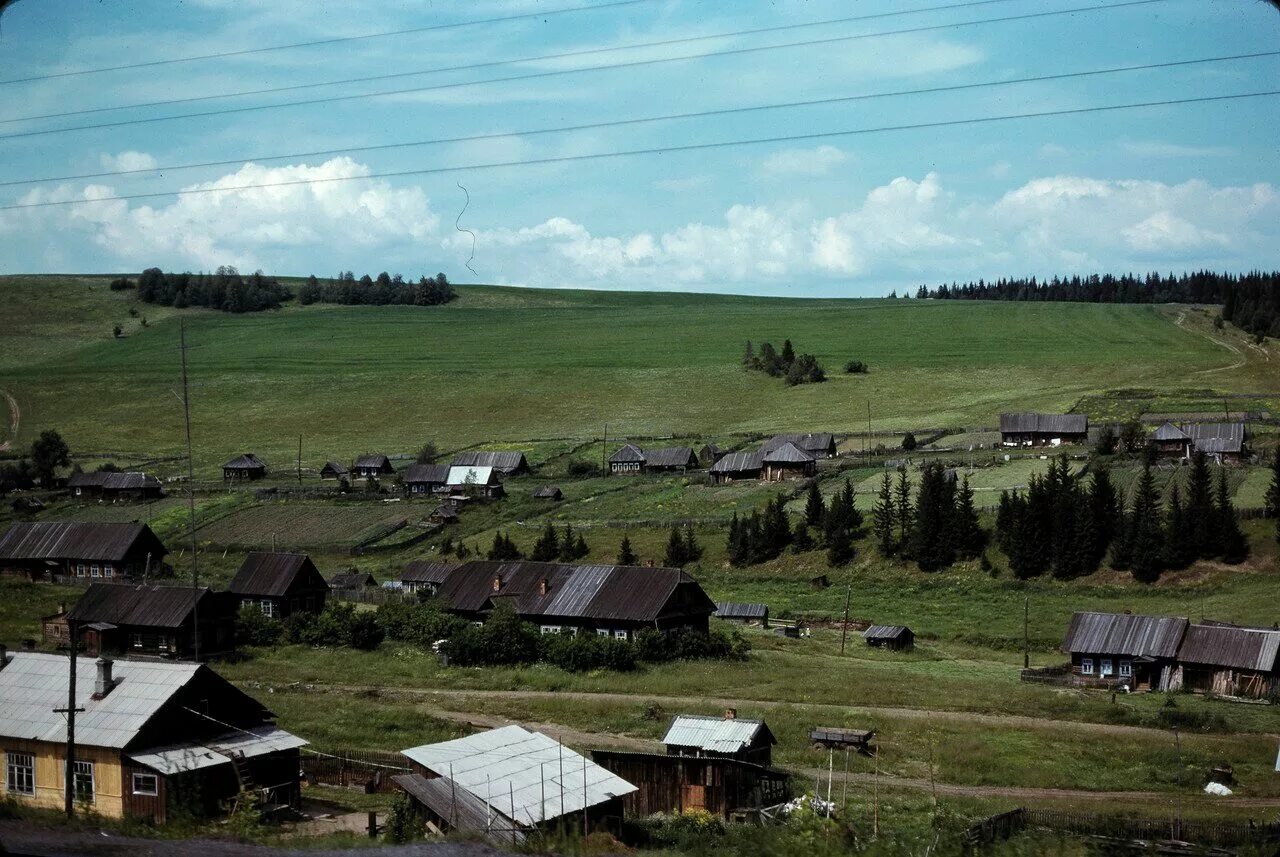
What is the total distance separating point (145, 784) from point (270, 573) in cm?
3176

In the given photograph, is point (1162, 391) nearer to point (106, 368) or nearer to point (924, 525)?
point (924, 525)

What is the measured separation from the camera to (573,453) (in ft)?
346

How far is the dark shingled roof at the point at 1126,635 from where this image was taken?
146 ft

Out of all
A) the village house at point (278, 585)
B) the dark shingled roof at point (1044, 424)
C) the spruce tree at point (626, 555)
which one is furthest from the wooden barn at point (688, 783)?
the dark shingled roof at point (1044, 424)

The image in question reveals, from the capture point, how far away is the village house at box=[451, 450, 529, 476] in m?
94.2

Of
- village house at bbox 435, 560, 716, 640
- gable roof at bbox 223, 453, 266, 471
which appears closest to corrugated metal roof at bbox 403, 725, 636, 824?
village house at bbox 435, 560, 716, 640

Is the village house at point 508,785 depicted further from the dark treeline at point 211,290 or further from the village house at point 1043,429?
the dark treeline at point 211,290

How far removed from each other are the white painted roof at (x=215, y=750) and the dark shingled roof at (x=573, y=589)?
72.5 ft

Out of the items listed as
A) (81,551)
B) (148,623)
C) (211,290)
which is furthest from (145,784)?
(211,290)

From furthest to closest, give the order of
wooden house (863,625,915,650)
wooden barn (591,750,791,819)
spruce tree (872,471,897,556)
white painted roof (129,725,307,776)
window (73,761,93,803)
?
spruce tree (872,471,897,556)
wooden house (863,625,915,650)
wooden barn (591,750,791,819)
white painted roof (129,725,307,776)
window (73,761,93,803)

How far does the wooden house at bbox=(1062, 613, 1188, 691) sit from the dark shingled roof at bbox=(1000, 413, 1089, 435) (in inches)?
1939

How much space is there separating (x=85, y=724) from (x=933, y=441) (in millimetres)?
83000

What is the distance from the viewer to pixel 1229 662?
42.7m

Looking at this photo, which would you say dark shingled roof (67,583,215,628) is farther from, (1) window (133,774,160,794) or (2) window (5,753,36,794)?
(2) window (5,753,36,794)
